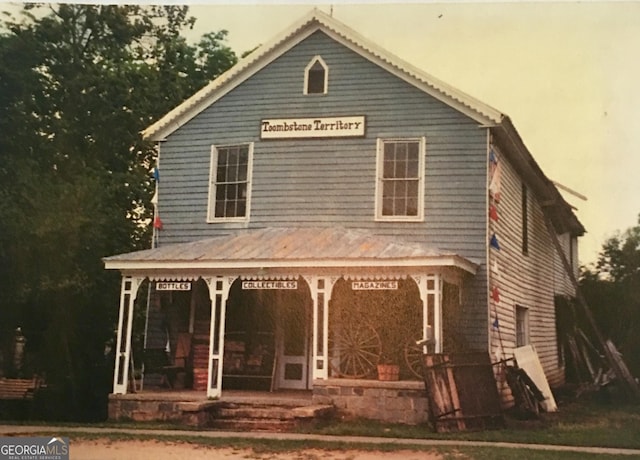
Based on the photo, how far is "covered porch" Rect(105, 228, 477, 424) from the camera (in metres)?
9.82

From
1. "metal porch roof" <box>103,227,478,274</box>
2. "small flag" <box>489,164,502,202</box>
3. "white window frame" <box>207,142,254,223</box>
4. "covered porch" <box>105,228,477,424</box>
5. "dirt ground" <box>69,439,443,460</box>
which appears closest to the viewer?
"dirt ground" <box>69,439,443,460</box>

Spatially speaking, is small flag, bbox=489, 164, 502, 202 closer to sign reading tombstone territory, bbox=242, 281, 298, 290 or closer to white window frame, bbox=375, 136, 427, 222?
white window frame, bbox=375, 136, 427, 222

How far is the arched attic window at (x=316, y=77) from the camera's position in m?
11.0

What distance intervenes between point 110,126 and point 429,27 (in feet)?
17.0

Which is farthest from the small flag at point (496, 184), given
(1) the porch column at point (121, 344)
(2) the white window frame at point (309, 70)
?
(1) the porch column at point (121, 344)

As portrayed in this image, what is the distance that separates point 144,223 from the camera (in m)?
11.9

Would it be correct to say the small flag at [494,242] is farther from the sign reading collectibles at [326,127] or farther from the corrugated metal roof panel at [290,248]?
the sign reading collectibles at [326,127]

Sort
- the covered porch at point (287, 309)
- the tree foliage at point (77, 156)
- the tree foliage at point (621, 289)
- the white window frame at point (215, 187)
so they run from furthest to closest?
the white window frame at point (215, 187) < the covered porch at point (287, 309) < the tree foliage at point (77, 156) < the tree foliage at point (621, 289)

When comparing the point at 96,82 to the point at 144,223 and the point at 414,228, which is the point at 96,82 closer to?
the point at 144,223

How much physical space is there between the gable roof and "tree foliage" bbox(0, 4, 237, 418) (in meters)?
0.32

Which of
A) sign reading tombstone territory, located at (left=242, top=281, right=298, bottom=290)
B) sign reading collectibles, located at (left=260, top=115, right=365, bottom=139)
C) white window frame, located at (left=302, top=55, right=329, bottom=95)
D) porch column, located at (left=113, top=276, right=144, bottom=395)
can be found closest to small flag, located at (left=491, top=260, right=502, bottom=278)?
sign reading collectibles, located at (left=260, top=115, right=365, bottom=139)

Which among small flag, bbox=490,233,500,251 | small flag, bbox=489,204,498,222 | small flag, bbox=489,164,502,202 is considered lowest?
small flag, bbox=490,233,500,251

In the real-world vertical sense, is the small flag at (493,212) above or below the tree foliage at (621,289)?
above

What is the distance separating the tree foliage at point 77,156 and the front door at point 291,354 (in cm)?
227
